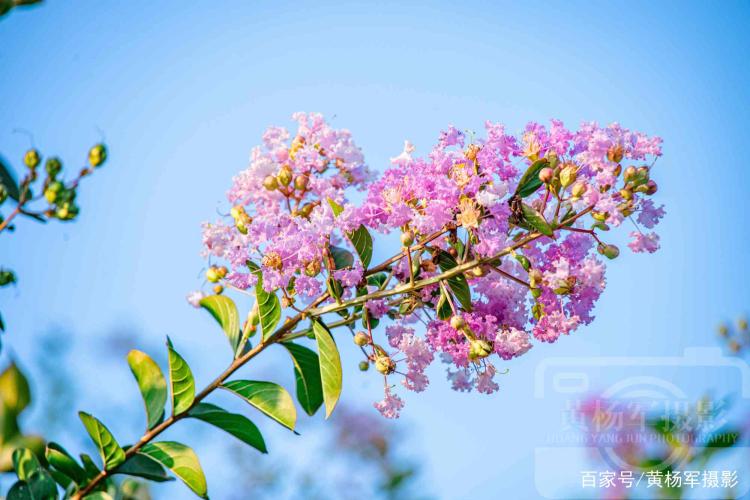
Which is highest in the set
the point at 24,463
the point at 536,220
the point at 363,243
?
the point at 536,220

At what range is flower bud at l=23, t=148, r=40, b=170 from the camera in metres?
1.15

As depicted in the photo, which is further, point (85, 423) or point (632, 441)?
point (632, 441)

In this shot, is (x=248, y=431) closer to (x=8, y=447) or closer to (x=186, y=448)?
(x=186, y=448)

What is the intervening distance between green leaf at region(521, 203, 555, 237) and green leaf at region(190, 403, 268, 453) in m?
0.56

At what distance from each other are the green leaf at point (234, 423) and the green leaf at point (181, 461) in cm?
6

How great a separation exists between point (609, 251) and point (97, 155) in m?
0.84

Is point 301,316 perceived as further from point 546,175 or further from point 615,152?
point 615,152

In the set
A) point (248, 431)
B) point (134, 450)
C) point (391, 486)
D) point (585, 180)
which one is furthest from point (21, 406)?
point (391, 486)

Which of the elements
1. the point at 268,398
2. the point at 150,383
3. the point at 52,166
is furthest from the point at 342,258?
the point at 52,166

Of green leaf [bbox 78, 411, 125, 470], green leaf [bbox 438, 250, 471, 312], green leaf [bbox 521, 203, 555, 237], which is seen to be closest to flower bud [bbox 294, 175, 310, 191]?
green leaf [bbox 438, 250, 471, 312]

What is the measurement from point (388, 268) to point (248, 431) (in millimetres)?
364

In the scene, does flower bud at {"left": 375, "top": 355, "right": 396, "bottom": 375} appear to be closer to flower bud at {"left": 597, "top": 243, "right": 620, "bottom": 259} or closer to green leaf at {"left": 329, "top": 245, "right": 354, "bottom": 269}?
green leaf at {"left": 329, "top": 245, "right": 354, "bottom": 269}

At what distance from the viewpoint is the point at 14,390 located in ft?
3.90

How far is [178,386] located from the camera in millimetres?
1291
